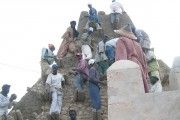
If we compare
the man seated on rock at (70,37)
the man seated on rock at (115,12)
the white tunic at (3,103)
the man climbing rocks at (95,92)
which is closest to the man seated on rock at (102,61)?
the man climbing rocks at (95,92)

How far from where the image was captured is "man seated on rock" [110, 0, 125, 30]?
1855 centimetres

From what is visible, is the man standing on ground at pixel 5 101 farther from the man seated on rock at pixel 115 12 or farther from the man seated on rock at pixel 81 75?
the man seated on rock at pixel 115 12

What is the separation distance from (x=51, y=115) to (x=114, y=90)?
6347 mm

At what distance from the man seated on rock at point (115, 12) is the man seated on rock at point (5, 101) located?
7186 millimetres

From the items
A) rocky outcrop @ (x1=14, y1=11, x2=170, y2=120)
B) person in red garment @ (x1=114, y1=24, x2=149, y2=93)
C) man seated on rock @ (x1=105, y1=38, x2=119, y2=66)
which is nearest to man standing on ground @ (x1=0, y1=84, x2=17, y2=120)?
rocky outcrop @ (x1=14, y1=11, x2=170, y2=120)

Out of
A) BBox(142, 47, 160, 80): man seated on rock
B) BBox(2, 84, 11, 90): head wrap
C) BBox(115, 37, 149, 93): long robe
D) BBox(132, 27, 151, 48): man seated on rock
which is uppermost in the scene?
BBox(132, 27, 151, 48): man seated on rock

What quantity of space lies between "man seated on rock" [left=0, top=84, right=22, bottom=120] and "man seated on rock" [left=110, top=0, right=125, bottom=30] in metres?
7.19

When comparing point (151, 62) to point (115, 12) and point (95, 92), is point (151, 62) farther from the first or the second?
point (115, 12)

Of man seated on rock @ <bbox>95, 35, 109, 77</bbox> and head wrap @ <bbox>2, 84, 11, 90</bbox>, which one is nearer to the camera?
head wrap @ <bbox>2, 84, 11, 90</bbox>

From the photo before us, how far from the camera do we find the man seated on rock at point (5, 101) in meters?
12.3

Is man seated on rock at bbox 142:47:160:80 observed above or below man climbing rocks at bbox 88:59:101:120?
above

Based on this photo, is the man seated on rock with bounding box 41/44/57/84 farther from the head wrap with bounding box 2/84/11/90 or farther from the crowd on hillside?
the head wrap with bounding box 2/84/11/90

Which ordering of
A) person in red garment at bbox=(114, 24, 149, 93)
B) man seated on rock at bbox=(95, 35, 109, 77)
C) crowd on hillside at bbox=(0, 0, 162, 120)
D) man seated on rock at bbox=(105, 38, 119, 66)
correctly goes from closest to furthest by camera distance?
person in red garment at bbox=(114, 24, 149, 93), crowd on hillside at bbox=(0, 0, 162, 120), man seated on rock at bbox=(105, 38, 119, 66), man seated on rock at bbox=(95, 35, 109, 77)

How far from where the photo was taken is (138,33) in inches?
534
